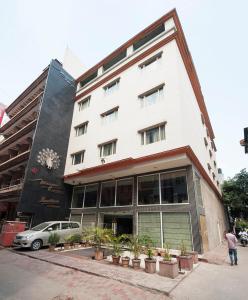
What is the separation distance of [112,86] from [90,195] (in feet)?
38.5

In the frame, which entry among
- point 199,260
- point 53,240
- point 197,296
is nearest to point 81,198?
point 53,240

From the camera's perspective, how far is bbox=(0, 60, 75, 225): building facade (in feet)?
55.6

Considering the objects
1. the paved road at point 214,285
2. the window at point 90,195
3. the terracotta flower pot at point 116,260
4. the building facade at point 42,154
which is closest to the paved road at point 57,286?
the paved road at point 214,285

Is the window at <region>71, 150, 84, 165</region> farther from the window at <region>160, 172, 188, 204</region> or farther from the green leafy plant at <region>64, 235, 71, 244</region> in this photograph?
the window at <region>160, 172, 188, 204</region>

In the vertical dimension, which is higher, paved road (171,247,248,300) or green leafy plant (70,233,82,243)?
green leafy plant (70,233,82,243)

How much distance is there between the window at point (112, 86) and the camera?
19938 millimetres

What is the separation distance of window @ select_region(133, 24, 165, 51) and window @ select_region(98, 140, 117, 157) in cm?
1061

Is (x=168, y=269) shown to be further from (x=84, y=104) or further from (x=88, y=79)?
(x=88, y=79)

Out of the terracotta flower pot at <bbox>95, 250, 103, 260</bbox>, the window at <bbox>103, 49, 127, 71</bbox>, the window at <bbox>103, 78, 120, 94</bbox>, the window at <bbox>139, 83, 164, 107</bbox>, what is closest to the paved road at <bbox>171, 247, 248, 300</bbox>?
the terracotta flower pot at <bbox>95, 250, 103, 260</bbox>

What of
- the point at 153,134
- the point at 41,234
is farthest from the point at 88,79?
the point at 41,234

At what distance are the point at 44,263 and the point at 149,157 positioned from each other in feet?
28.8

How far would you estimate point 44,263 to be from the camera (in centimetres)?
941

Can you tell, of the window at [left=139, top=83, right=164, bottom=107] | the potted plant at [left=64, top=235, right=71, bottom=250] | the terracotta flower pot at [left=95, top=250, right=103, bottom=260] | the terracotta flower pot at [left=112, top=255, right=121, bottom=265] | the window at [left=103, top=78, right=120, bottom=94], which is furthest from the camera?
the window at [left=103, top=78, right=120, bottom=94]

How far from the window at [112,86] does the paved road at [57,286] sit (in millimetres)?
16608
